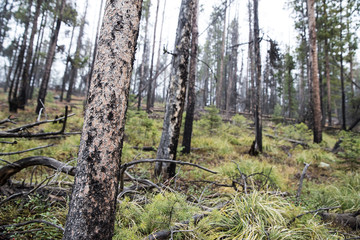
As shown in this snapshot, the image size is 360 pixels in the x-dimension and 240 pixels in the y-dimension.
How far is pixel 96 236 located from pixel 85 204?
0.23m

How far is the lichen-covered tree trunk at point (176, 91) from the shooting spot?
4.14 m

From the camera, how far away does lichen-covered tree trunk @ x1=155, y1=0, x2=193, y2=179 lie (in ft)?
13.6

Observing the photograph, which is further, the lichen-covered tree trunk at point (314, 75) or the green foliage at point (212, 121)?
the green foliage at point (212, 121)

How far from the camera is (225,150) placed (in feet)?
25.0

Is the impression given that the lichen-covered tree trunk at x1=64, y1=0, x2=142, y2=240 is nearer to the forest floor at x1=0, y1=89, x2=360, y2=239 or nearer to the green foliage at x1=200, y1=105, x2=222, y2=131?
the forest floor at x1=0, y1=89, x2=360, y2=239

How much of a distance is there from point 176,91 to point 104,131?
3057 millimetres

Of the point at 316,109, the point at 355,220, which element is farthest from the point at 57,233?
the point at 316,109

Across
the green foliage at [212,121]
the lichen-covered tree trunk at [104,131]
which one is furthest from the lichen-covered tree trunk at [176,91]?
the green foliage at [212,121]

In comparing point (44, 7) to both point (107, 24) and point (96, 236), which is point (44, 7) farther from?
point (96, 236)

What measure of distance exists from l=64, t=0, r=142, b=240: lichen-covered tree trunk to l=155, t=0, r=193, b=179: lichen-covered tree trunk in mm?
2816

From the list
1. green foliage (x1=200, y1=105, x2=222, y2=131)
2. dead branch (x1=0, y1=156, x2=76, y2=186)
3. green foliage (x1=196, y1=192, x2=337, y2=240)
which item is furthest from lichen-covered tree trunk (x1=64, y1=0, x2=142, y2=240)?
green foliage (x1=200, y1=105, x2=222, y2=131)

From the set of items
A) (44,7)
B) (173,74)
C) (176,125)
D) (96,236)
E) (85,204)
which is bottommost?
(96,236)

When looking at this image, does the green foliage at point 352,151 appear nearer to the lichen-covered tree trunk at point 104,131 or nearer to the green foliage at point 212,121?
the green foliage at point 212,121

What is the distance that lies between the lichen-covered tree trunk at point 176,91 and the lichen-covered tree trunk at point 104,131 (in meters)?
2.82
